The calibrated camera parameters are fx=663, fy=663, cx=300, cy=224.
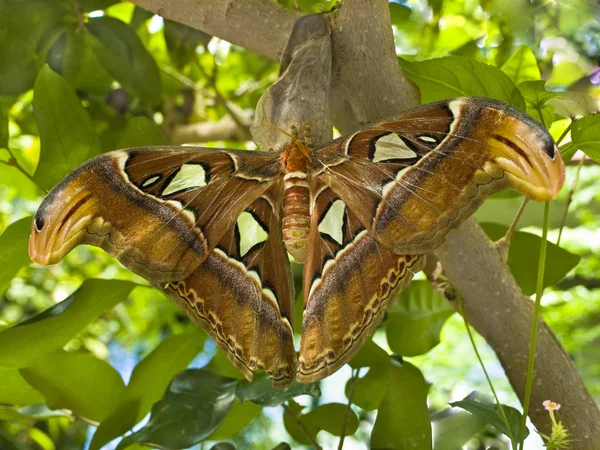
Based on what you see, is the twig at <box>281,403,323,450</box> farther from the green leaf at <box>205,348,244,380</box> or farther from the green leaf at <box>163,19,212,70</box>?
the green leaf at <box>163,19,212,70</box>

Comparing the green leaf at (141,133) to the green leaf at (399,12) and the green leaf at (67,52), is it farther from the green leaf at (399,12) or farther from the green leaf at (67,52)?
the green leaf at (399,12)

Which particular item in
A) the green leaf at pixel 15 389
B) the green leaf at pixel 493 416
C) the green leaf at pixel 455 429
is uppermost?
the green leaf at pixel 15 389

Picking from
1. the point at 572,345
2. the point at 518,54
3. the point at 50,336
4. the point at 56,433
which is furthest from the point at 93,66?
the point at 572,345

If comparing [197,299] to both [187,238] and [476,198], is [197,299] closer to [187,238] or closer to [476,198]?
[187,238]

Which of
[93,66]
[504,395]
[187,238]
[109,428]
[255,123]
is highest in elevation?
[93,66]

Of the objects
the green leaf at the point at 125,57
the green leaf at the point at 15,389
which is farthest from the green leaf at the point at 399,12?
the green leaf at the point at 15,389

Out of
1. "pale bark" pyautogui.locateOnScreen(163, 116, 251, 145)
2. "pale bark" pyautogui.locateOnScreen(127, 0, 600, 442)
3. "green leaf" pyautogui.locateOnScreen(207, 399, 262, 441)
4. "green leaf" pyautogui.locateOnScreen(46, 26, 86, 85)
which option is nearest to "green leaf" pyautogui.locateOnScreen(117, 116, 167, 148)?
"pale bark" pyautogui.locateOnScreen(127, 0, 600, 442)
